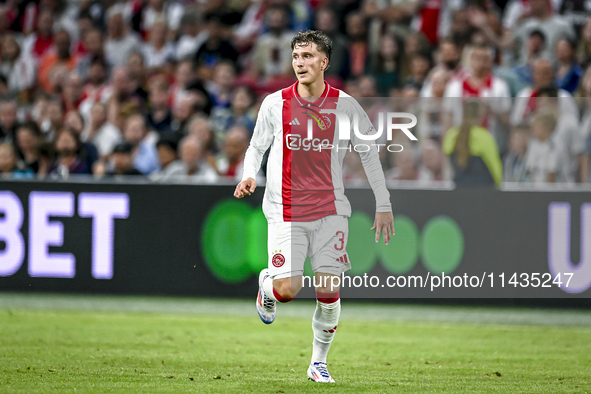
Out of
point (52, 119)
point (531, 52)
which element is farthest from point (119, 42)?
point (531, 52)

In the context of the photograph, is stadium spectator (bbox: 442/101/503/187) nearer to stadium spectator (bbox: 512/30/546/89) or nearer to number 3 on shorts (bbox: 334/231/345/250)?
stadium spectator (bbox: 512/30/546/89)

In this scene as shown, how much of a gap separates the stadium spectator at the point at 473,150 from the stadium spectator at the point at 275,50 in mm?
3534

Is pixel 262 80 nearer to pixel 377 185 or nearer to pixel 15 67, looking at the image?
pixel 15 67

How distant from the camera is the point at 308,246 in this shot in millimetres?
5742

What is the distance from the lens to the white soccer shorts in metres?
5.62

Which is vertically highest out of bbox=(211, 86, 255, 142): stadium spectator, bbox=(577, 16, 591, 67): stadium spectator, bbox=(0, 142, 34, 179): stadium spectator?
bbox=(577, 16, 591, 67): stadium spectator

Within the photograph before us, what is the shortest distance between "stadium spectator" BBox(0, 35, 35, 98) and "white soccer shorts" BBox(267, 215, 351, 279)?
9.40 meters

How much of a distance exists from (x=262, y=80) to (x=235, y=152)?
2.33m

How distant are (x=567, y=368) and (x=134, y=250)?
5.24 metres

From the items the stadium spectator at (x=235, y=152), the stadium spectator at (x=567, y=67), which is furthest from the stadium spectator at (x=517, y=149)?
the stadium spectator at (x=235, y=152)

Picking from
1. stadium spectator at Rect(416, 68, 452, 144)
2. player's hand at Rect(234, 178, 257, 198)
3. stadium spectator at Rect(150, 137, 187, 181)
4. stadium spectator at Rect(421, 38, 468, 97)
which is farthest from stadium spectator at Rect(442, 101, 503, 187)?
player's hand at Rect(234, 178, 257, 198)

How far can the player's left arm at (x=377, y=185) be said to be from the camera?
5734 millimetres

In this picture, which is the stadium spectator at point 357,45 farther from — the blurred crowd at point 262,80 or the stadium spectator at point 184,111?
the stadium spectator at point 184,111

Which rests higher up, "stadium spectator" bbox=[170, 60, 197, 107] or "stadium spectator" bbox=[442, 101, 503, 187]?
"stadium spectator" bbox=[170, 60, 197, 107]
